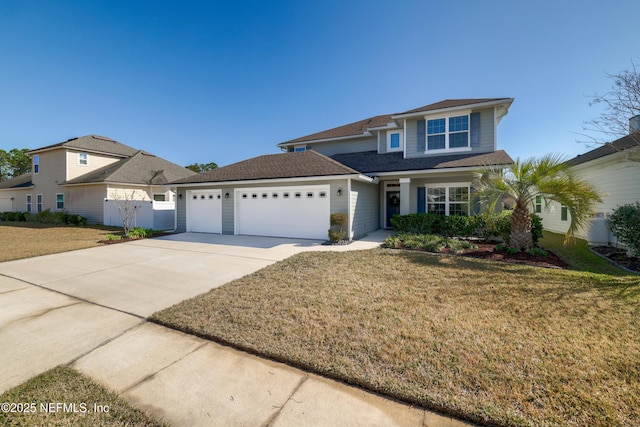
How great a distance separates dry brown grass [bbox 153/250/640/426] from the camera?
2275 millimetres

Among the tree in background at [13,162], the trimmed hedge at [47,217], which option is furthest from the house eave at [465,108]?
the tree in background at [13,162]

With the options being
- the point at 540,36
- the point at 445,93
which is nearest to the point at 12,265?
the point at 540,36

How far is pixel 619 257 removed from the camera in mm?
7590

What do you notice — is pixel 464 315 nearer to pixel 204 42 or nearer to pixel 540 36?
pixel 540 36

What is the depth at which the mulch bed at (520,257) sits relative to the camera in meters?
6.55

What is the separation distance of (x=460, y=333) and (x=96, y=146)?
2835 centimetres

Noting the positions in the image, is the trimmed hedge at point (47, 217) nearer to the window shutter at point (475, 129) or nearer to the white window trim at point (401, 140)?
the white window trim at point (401, 140)

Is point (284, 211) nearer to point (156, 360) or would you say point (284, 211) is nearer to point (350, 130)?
point (350, 130)

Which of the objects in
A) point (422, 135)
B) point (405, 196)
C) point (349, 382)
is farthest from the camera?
point (422, 135)

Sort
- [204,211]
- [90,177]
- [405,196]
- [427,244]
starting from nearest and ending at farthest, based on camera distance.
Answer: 1. [427,244]
2. [405,196]
3. [204,211]
4. [90,177]

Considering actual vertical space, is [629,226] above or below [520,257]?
above

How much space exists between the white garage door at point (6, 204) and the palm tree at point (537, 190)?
39309 mm

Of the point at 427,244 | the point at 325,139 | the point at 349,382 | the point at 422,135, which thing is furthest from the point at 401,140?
the point at 349,382

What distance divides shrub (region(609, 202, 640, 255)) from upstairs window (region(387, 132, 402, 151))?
9.11 meters
